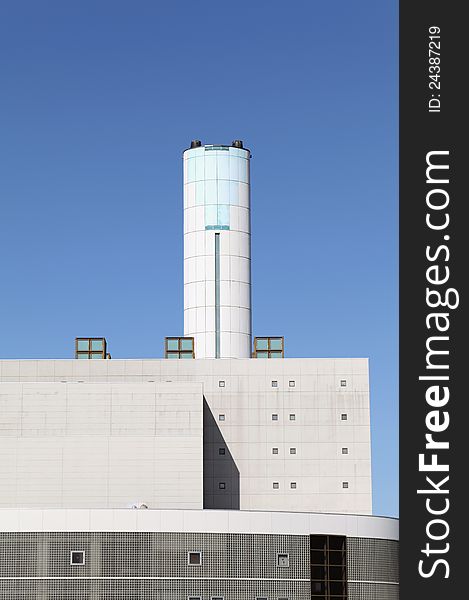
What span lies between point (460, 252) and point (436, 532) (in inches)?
519

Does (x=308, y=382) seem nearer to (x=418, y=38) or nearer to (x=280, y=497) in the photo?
(x=280, y=497)

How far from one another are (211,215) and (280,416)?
19.0 m

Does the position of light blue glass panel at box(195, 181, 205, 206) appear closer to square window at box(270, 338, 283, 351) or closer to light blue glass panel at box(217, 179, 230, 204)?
light blue glass panel at box(217, 179, 230, 204)

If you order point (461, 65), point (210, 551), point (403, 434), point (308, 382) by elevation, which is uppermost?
point (461, 65)

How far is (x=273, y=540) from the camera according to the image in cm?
7475

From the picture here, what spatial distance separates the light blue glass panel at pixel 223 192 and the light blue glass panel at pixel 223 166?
1.87 ft

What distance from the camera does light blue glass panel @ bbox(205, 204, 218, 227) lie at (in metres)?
115

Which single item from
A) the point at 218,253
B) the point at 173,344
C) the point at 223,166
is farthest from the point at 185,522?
the point at 223,166

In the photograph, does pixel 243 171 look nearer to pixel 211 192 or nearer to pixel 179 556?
pixel 211 192

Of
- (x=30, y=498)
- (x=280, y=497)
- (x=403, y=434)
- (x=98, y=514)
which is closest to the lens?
(x=403, y=434)

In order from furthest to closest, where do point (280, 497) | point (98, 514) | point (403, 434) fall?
point (280, 497) < point (98, 514) < point (403, 434)

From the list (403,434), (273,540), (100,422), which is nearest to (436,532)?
(403,434)

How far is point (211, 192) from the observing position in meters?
115

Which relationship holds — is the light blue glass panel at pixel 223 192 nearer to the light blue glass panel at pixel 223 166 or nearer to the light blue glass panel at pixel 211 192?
the light blue glass panel at pixel 211 192
